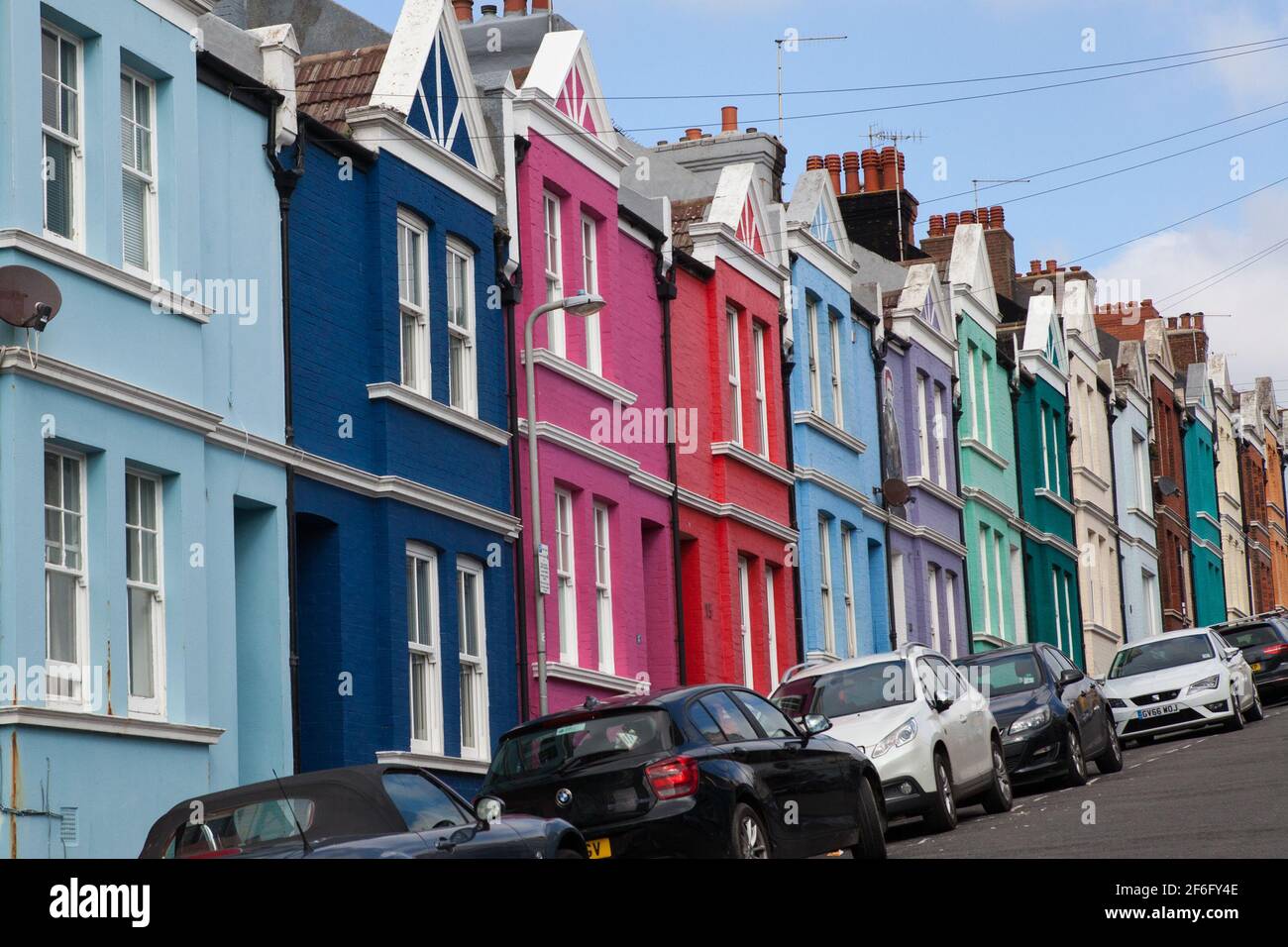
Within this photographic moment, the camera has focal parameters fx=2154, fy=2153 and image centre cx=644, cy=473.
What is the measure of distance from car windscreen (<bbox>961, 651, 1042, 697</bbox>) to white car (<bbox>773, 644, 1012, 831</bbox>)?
2918mm

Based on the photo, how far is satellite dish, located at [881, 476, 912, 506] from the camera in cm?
3666

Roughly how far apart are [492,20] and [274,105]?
11534 millimetres

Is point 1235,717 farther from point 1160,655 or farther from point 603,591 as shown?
point 603,591

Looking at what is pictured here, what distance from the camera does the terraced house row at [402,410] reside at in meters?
17.0

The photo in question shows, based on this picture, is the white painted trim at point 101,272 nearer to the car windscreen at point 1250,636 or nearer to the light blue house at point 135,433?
the light blue house at point 135,433

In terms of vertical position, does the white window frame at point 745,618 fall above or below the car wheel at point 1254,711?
above

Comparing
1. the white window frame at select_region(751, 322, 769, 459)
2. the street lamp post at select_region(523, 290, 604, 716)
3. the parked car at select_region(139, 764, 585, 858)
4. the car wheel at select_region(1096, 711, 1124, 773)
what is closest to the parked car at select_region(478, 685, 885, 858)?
the parked car at select_region(139, 764, 585, 858)

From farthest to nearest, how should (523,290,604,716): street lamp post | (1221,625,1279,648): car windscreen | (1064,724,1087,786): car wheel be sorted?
(1221,625,1279,648): car windscreen → (1064,724,1087,786): car wheel → (523,290,604,716): street lamp post

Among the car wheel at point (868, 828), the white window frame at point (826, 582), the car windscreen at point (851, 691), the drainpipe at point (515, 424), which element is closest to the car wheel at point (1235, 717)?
the white window frame at point (826, 582)

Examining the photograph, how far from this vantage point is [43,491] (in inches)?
652

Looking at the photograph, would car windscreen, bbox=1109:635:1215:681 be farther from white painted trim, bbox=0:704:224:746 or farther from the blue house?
white painted trim, bbox=0:704:224:746

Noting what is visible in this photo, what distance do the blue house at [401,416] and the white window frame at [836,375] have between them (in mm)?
11509

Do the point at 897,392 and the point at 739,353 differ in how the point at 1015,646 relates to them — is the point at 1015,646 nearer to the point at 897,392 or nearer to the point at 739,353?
the point at 739,353
